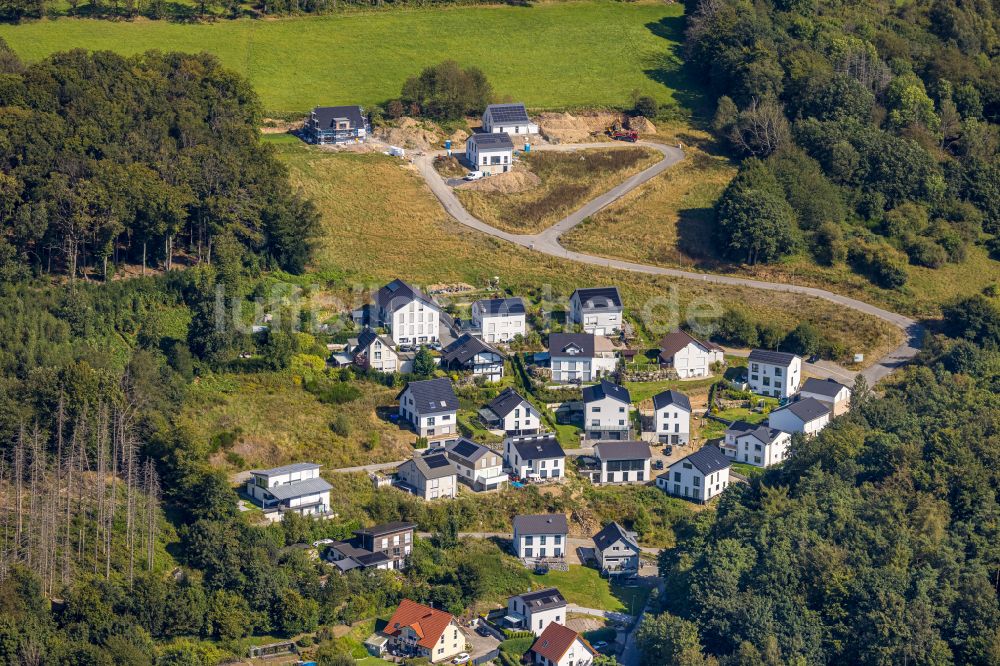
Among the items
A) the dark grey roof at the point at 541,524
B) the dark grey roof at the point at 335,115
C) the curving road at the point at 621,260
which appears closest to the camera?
the dark grey roof at the point at 541,524

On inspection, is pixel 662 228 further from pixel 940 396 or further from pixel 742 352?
pixel 940 396

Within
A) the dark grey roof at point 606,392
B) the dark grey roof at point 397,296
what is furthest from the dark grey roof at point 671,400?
the dark grey roof at point 397,296

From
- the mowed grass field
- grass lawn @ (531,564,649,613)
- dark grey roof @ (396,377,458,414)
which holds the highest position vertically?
the mowed grass field

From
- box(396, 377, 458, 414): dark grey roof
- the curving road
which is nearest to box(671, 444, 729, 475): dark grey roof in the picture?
box(396, 377, 458, 414): dark grey roof

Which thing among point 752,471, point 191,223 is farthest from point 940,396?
point 191,223

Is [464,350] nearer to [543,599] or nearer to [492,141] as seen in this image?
[543,599]

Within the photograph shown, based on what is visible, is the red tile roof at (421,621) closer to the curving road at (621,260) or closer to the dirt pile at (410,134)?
the curving road at (621,260)

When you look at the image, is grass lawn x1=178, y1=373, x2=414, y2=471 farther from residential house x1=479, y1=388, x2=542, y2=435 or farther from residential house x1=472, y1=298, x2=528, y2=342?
residential house x1=472, y1=298, x2=528, y2=342
